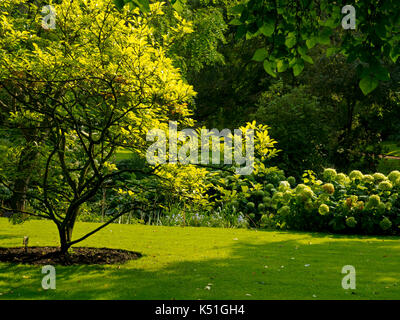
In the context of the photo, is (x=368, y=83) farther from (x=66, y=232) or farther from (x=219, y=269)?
(x=66, y=232)

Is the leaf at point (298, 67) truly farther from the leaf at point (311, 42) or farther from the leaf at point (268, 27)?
the leaf at point (268, 27)

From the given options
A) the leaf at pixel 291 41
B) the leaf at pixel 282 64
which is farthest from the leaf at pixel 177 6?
the leaf at pixel 291 41

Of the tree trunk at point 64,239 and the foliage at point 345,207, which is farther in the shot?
the foliage at point 345,207

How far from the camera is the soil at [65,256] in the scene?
596 centimetres

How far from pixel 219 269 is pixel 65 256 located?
1.96 meters

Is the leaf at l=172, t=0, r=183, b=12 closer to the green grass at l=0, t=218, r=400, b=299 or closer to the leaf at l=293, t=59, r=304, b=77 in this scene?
the leaf at l=293, t=59, r=304, b=77

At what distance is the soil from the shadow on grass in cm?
26

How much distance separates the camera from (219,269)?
5.74m

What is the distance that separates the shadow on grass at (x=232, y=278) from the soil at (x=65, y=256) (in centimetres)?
26

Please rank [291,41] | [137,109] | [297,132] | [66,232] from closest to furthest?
[291,41] < [137,109] < [66,232] < [297,132]

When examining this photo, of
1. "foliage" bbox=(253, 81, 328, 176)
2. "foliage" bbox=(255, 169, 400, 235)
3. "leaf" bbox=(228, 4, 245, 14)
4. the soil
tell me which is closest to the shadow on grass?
the soil

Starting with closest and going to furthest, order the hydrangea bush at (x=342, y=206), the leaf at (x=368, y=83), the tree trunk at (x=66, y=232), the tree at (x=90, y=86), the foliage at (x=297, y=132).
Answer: the leaf at (x=368, y=83), the tree at (x=90, y=86), the tree trunk at (x=66, y=232), the hydrangea bush at (x=342, y=206), the foliage at (x=297, y=132)

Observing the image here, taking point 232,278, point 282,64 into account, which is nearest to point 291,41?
point 282,64
